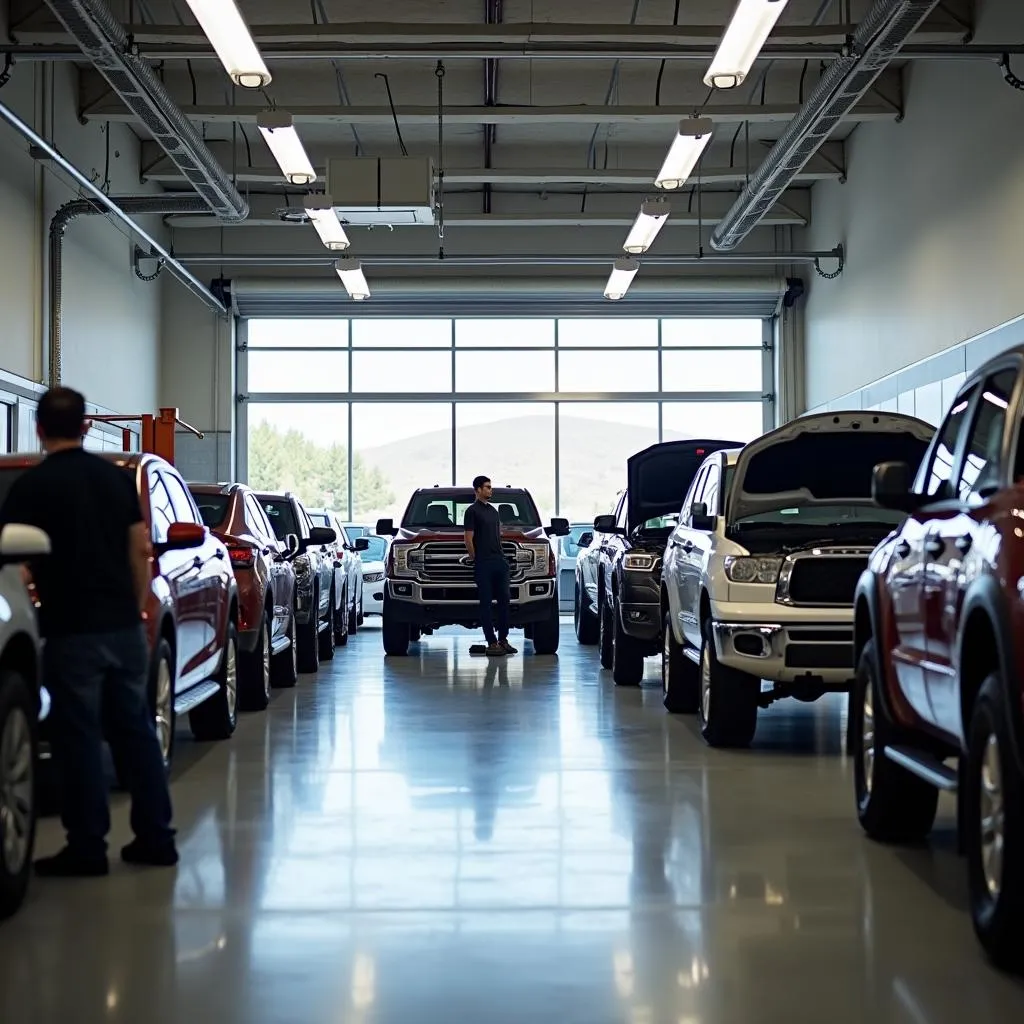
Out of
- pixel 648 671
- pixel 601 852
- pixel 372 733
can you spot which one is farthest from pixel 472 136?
pixel 601 852

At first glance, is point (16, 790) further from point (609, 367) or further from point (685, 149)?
point (609, 367)

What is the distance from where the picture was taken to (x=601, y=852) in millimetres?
6184

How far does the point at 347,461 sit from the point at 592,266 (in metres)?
5.76

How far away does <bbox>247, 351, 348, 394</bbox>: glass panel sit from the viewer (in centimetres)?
2783

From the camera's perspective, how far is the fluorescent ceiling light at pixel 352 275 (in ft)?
69.0

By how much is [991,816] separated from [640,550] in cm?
849

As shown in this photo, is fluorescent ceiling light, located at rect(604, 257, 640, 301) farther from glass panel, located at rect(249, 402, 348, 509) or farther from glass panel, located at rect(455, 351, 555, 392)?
glass panel, located at rect(249, 402, 348, 509)

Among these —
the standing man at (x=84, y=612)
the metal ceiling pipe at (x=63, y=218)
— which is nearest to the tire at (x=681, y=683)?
the standing man at (x=84, y=612)

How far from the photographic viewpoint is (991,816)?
4441 millimetres

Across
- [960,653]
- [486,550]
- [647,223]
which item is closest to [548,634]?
[486,550]

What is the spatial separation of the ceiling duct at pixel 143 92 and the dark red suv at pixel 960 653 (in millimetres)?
8468

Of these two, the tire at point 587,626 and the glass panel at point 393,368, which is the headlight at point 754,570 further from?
the glass panel at point 393,368

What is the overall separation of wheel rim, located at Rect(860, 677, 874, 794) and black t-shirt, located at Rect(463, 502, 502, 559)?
31.5 ft

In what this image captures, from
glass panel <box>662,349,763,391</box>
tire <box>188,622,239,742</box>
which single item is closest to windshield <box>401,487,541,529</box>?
tire <box>188,622,239,742</box>
